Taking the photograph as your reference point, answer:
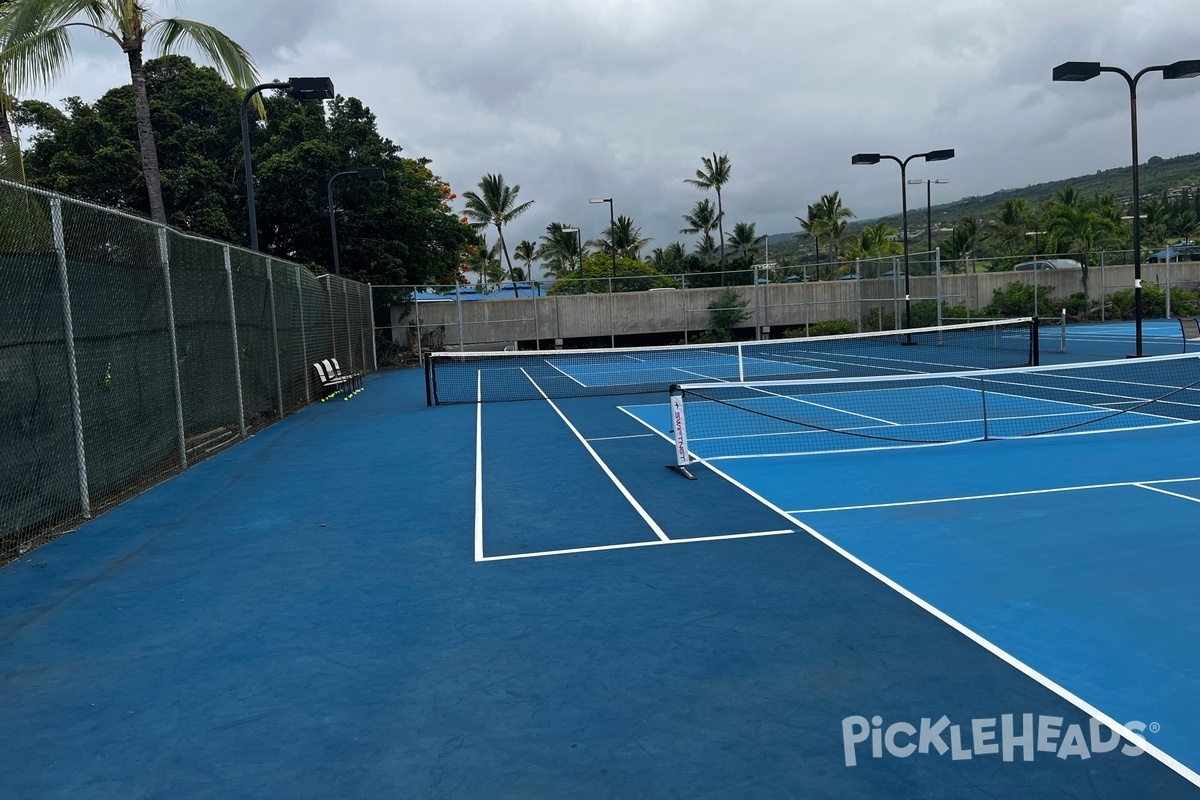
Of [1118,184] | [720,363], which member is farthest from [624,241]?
[1118,184]

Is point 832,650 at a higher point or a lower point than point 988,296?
lower

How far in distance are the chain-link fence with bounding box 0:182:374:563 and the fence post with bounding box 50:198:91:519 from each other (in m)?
0.01

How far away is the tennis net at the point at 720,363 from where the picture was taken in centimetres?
2042

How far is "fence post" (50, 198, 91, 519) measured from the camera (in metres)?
8.17

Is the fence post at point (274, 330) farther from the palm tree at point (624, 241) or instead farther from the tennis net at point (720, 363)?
the palm tree at point (624, 241)

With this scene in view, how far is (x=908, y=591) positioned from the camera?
19.2ft

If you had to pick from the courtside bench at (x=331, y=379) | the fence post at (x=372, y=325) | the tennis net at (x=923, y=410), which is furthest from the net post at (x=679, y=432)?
the fence post at (x=372, y=325)

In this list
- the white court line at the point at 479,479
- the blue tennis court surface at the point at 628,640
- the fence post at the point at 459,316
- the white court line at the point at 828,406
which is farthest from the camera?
the fence post at the point at 459,316

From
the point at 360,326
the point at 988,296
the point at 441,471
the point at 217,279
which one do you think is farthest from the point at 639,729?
the point at 988,296

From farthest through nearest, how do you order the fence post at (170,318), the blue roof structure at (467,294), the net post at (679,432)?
1. the blue roof structure at (467,294)
2. the fence post at (170,318)
3. the net post at (679,432)

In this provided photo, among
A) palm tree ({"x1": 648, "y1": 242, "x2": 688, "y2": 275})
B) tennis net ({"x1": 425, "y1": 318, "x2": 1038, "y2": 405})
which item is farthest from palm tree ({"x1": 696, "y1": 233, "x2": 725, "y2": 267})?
tennis net ({"x1": 425, "y1": 318, "x2": 1038, "y2": 405})

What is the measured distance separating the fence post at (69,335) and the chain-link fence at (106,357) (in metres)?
0.01

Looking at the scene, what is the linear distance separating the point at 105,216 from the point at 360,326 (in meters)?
19.8

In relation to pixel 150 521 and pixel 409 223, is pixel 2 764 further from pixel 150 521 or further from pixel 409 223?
pixel 409 223
